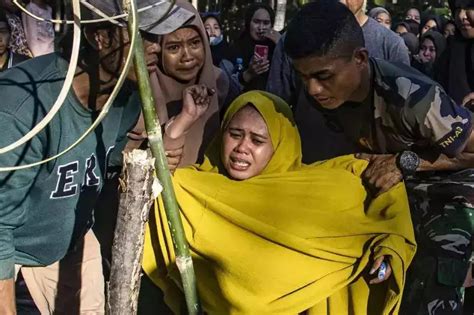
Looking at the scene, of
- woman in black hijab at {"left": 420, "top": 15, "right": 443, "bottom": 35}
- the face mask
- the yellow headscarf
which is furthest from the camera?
woman in black hijab at {"left": 420, "top": 15, "right": 443, "bottom": 35}

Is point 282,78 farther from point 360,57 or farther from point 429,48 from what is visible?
point 429,48

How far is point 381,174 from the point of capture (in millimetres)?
2971

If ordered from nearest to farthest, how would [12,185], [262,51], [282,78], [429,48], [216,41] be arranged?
1. [12,185]
2. [282,78]
3. [262,51]
4. [216,41]
5. [429,48]

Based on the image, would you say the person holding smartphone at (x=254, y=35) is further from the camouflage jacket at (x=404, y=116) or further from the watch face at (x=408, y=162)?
the watch face at (x=408, y=162)

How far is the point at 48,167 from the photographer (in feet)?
8.30

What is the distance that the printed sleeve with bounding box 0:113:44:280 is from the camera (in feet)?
7.68

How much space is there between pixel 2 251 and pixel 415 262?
1.59 metres

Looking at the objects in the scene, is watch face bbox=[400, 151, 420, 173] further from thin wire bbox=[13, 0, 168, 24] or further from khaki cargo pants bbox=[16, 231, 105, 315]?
khaki cargo pants bbox=[16, 231, 105, 315]

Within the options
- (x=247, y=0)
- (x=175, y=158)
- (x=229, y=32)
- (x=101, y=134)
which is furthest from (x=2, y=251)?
(x=247, y=0)

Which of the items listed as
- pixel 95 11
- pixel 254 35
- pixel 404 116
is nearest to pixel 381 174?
pixel 404 116

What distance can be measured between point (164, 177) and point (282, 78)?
1.42 m

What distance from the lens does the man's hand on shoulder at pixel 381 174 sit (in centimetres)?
294

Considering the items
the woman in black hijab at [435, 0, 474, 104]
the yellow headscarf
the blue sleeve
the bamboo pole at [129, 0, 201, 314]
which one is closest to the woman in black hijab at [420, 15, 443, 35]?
the woman in black hijab at [435, 0, 474, 104]

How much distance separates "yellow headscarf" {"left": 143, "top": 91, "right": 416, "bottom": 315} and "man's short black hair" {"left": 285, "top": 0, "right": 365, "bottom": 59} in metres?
Answer: 0.27
